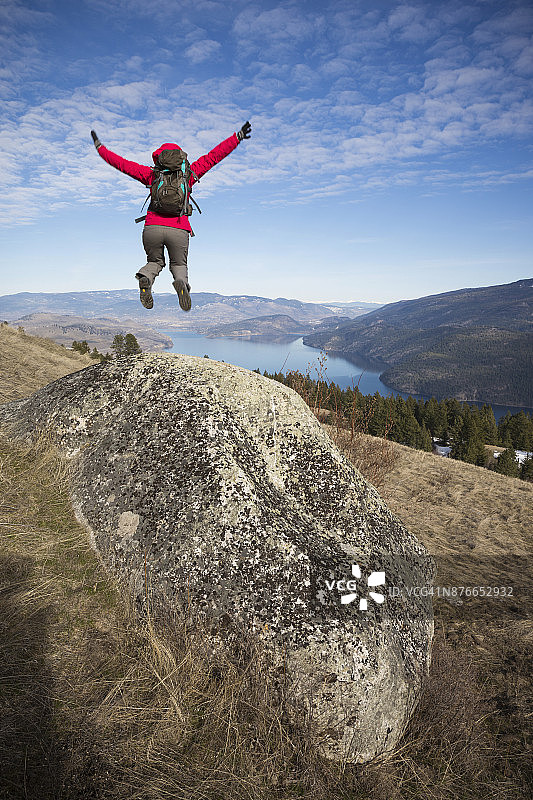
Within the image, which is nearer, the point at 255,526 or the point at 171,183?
the point at 255,526

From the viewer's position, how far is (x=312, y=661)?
352 centimetres

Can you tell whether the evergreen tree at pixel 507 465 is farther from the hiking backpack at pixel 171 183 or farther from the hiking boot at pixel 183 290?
the hiking backpack at pixel 171 183

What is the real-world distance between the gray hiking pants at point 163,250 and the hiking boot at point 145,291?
2.4 inches

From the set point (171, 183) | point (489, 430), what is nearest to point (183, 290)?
point (171, 183)

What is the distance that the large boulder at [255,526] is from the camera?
142 inches

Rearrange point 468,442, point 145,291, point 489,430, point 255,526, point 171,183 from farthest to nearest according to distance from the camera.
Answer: point 489,430, point 468,442, point 145,291, point 171,183, point 255,526

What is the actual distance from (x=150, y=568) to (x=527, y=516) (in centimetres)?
1532

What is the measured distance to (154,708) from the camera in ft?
9.88

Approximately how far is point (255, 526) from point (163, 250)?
4517 millimetres

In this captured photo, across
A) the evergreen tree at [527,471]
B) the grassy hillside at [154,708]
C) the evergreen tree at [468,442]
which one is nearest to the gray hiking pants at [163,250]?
the grassy hillside at [154,708]

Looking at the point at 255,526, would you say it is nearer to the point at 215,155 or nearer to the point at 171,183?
the point at 171,183

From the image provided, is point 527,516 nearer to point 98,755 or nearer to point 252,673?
point 252,673

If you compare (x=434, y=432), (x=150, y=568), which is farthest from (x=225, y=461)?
(x=434, y=432)

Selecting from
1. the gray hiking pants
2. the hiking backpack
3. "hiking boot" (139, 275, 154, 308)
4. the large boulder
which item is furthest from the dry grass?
the hiking backpack
